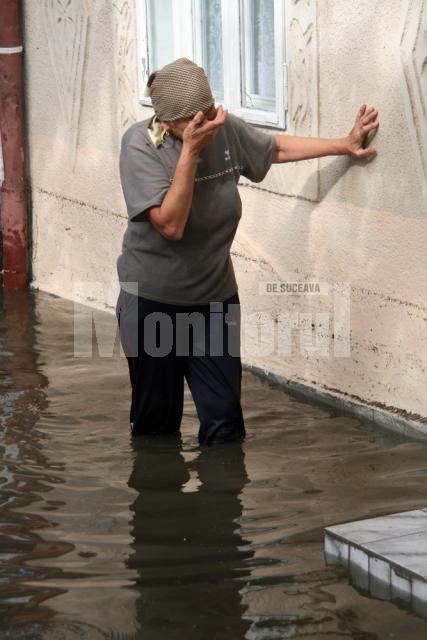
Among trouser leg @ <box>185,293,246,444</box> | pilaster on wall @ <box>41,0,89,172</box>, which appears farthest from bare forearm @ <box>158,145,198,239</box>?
pilaster on wall @ <box>41,0,89,172</box>

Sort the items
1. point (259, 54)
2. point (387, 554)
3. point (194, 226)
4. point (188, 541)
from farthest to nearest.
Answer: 1. point (259, 54)
2. point (194, 226)
3. point (188, 541)
4. point (387, 554)

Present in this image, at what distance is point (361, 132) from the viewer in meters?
5.86

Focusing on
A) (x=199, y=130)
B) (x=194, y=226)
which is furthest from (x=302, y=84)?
(x=199, y=130)

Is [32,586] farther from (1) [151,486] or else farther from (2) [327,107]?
(2) [327,107]

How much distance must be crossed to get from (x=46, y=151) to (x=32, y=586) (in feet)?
18.0

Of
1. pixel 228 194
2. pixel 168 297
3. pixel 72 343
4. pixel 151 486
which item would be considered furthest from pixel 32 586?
pixel 72 343

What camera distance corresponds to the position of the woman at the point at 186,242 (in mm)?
5012

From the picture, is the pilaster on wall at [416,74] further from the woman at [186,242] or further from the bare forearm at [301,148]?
the bare forearm at [301,148]

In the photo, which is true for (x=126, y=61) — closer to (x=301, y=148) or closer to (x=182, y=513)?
(x=301, y=148)

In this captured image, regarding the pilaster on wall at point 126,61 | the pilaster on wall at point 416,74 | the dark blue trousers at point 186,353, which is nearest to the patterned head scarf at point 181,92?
the dark blue trousers at point 186,353

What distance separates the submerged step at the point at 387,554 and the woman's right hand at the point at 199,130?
1.58 metres

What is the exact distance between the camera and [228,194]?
5.29 meters

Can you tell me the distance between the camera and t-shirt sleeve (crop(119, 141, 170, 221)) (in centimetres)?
502

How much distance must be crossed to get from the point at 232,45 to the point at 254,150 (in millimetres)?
1588
